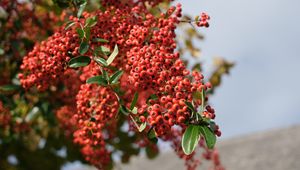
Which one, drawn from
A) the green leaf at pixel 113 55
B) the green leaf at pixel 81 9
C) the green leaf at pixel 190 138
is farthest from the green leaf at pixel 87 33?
the green leaf at pixel 190 138

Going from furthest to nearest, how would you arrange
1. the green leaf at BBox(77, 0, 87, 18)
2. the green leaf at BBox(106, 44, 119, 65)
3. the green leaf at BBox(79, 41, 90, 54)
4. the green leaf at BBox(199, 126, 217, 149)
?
the green leaf at BBox(77, 0, 87, 18) < the green leaf at BBox(79, 41, 90, 54) < the green leaf at BBox(106, 44, 119, 65) < the green leaf at BBox(199, 126, 217, 149)

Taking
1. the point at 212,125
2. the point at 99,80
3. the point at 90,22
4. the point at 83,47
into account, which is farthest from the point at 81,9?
the point at 212,125

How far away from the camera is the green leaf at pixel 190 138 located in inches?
125

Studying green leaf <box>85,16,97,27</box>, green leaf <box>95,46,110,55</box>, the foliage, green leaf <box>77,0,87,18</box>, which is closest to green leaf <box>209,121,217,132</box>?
the foliage

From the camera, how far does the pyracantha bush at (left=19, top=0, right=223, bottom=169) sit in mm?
3211

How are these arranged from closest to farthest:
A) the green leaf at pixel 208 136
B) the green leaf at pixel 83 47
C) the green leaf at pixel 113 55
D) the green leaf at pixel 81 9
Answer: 1. the green leaf at pixel 208 136
2. the green leaf at pixel 113 55
3. the green leaf at pixel 83 47
4. the green leaf at pixel 81 9

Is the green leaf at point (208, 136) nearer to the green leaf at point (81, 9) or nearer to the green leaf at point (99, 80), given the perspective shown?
the green leaf at point (99, 80)

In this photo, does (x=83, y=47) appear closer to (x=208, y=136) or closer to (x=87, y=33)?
(x=87, y=33)

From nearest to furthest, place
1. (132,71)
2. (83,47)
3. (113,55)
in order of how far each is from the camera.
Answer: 1. (132,71)
2. (113,55)
3. (83,47)

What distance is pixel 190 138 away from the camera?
10.5 ft

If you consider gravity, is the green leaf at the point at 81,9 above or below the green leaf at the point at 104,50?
above

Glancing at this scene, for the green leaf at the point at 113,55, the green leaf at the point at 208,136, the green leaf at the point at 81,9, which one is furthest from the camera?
the green leaf at the point at 81,9

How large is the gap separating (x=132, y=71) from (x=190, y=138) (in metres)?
0.56

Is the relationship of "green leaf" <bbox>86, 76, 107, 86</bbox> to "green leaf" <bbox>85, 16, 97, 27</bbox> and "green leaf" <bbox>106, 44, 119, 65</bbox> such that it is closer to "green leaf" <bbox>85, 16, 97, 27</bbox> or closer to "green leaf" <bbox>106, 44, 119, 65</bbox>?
"green leaf" <bbox>106, 44, 119, 65</bbox>
